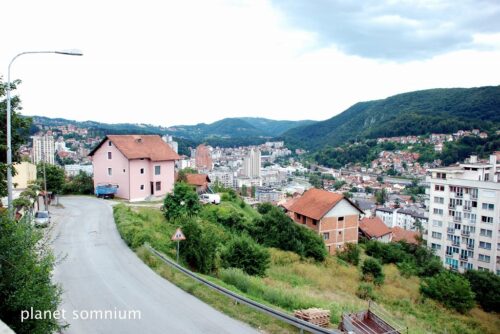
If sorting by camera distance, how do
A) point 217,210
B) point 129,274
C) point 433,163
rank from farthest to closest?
1. point 433,163
2. point 217,210
3. point 129,274

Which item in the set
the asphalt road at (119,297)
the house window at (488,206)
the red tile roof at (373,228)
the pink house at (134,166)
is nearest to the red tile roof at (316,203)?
the pink house at (134,166)

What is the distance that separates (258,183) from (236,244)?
171m

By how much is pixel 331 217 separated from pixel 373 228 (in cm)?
2396

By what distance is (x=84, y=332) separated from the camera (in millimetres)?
8148

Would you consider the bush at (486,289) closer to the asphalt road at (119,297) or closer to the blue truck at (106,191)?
the asphalt road at (119,297)

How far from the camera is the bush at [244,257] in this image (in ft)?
51.0

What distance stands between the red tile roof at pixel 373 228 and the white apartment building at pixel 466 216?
6.52 m

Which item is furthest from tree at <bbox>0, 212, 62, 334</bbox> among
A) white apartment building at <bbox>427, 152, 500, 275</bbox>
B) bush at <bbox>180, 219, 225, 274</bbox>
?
white apartment building at <bbox>427, 152, 500, 275</bbox>

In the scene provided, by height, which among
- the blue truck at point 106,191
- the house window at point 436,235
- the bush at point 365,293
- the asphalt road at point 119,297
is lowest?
the house window at point 436,235

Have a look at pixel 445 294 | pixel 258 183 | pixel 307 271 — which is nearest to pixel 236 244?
pixel 307 271

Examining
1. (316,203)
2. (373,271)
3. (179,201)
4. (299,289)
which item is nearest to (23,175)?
(179,201)

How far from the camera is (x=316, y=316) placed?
8.44 meters

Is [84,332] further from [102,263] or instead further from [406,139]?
[406,139]

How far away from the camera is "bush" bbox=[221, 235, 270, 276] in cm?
1553
